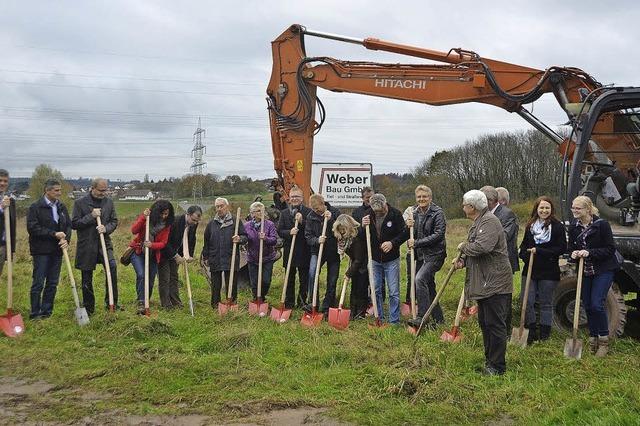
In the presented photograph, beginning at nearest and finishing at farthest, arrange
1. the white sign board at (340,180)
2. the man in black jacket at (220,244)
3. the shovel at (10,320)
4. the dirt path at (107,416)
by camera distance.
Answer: the dirt path at (107,416) → the shovel at (10,320) → the man in black jacket at (220,244) → the white sign board at (340,180)

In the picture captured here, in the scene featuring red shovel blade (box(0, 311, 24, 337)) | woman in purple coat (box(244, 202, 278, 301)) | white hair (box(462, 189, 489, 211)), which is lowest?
red shovel blade (box(0, 311, 24, 337))

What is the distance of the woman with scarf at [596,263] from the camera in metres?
6.59

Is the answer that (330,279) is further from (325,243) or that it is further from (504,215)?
(504,215)

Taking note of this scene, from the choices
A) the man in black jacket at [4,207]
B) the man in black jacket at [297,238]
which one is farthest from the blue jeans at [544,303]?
the man in black jacket at [4,207]

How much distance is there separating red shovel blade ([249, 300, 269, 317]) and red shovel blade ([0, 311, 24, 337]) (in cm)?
299

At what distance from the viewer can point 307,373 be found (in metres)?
5.92

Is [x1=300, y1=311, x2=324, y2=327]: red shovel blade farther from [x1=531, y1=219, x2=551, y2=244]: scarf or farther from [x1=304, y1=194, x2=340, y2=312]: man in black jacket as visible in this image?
[x1=531, y1=219, x2=551, y2=244]: scarf

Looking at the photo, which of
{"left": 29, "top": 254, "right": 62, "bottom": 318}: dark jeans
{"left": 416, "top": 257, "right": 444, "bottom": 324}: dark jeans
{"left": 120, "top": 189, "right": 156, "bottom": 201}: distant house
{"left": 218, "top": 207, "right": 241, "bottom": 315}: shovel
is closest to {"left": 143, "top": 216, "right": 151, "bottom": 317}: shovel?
{"left": 218, "top": 207, "right": 241, "bottom": 315}: shovel

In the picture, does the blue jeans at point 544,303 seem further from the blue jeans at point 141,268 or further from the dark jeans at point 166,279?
the blue jeans at point 141,268

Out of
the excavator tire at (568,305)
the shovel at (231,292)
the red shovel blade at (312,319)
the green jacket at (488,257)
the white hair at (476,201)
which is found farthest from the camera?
the shovel at (231,292)

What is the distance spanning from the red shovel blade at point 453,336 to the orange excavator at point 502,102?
1550mm

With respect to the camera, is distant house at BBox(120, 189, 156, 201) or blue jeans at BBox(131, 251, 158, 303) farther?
distant house at BBox(120, 189, 156, 201)

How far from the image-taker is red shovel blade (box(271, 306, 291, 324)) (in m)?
8.54

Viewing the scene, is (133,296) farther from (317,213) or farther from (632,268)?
(632,268)
